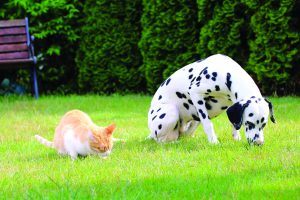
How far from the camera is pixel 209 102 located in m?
7.12

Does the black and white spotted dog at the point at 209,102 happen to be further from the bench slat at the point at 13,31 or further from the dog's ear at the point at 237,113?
the bench slat at the point at 13,31

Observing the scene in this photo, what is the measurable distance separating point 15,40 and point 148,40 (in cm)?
270

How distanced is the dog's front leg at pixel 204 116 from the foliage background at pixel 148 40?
4.17m

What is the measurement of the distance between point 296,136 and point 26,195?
Answer: 3512 millimetres

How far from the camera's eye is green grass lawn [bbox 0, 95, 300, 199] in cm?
484

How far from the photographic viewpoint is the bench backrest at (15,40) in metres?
13.0

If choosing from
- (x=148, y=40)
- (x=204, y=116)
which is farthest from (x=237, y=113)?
(x=148, y=40)


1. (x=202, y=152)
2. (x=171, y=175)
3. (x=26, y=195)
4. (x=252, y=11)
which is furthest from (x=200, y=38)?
(x=26, y=195)

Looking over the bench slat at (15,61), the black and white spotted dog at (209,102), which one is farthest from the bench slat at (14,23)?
the black and white spotted dog at (209,102)

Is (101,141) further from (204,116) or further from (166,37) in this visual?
(166,37)

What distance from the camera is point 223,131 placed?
26.0 feet

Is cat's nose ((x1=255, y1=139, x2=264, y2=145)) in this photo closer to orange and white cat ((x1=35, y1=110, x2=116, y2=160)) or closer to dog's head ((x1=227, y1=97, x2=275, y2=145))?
dog's head ((x1=227, y1=97, x2=275, y2=145))

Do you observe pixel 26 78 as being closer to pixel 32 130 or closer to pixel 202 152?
pixel 32 130

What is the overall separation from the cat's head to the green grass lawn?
3.6 inches
